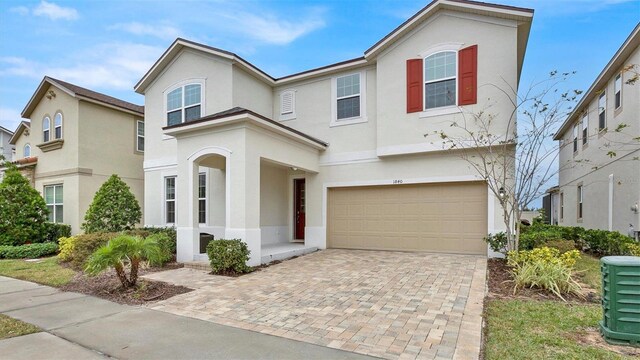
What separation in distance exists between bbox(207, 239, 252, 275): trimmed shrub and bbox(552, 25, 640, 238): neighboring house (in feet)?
28.5

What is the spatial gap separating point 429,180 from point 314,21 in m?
7.50

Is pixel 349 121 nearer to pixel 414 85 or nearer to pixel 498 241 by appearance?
pixel 414 85

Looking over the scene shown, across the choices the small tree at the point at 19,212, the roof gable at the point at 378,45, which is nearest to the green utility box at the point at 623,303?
the roof gable at the point at 378,45

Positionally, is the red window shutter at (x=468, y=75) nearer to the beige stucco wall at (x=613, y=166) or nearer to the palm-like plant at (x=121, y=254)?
the beige stucco wall at (x=613, y=166)

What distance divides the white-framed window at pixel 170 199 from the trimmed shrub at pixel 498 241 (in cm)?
1126

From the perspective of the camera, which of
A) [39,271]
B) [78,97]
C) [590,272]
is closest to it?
[590,272]

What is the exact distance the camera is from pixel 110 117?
15.6 meters

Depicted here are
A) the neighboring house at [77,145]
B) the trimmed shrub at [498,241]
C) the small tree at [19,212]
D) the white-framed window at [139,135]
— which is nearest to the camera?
the trimmed shrub at [498,241]

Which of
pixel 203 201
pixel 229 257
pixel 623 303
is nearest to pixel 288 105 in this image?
pixel 203 201

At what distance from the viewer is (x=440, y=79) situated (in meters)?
10.5

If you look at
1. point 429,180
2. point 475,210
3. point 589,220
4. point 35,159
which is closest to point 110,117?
point 35,159

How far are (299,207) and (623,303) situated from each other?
10.3 metres

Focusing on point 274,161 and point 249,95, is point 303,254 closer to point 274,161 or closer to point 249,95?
point 274,161

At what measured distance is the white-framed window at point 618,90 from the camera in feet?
37.7
